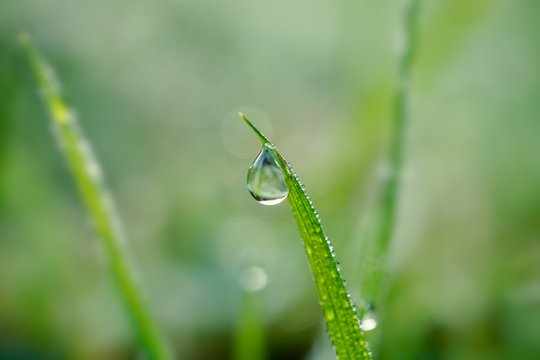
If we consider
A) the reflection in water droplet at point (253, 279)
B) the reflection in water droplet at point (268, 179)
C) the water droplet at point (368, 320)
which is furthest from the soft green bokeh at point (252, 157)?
the reflection in water droplet at point (268, 179)

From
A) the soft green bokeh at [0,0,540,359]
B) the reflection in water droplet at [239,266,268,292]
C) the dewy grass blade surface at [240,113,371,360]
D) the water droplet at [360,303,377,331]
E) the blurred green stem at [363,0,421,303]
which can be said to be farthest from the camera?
the soft green bokeh at [0,0,540,359]

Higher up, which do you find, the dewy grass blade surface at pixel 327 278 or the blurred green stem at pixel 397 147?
the blurred green stem at pixel 397 147

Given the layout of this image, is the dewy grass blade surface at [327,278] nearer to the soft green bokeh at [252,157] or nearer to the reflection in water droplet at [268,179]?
the reflection in water droplet at [268,179]

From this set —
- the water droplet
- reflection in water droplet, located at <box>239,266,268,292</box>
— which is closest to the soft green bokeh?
reflection in water droplet, located at <box>239,266,268,292</box>

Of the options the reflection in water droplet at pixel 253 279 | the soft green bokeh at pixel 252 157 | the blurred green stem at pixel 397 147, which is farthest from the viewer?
the soft green bokeh at pixel 252 157

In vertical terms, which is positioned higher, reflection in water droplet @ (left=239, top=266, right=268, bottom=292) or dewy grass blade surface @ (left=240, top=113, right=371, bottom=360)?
reflection in water droplet @ (left=239, top=266, right=268, bottom=292)

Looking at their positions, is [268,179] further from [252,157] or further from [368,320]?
[252,157]

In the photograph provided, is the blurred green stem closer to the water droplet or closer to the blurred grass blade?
the water droplet
